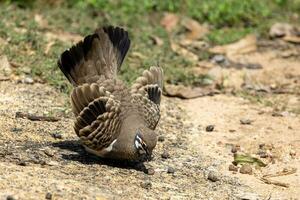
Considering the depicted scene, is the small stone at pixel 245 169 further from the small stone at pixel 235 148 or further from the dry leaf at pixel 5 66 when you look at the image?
the dry leaf at pixel 5 66

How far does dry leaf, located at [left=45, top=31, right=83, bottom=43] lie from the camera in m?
10.5

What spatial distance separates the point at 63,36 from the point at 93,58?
347 centimetres

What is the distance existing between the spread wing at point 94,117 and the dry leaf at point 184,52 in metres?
4.25

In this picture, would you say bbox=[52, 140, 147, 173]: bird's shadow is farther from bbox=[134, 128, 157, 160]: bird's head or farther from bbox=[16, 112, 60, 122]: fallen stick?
bbox=[16, 112, 60, 122]: fallen stick

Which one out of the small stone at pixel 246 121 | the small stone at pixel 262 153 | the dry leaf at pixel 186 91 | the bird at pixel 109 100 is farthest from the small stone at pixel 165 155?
the dry leaf at pixel 186 91

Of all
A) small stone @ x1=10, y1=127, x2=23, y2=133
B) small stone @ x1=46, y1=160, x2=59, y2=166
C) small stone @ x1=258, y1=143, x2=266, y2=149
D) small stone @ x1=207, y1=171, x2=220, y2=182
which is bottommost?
small stone @ x1=258, y1=143, x2=266, y2=149

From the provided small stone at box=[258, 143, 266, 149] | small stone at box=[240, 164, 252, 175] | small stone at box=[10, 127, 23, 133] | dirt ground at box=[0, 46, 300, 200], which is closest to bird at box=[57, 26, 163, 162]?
dirt ground at box=[0, 46, 300, 200]

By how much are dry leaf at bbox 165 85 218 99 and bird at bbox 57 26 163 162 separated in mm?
2006

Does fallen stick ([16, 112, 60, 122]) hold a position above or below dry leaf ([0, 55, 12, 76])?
below

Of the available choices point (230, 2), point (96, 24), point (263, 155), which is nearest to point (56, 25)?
point (96, 24)

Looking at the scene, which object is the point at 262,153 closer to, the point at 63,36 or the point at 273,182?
the point at 273,182

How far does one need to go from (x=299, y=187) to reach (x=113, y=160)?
1.74 meters

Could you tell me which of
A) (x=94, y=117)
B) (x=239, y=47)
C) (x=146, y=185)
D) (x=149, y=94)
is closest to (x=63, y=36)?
(x=239, y=47)

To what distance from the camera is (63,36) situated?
1082cm
